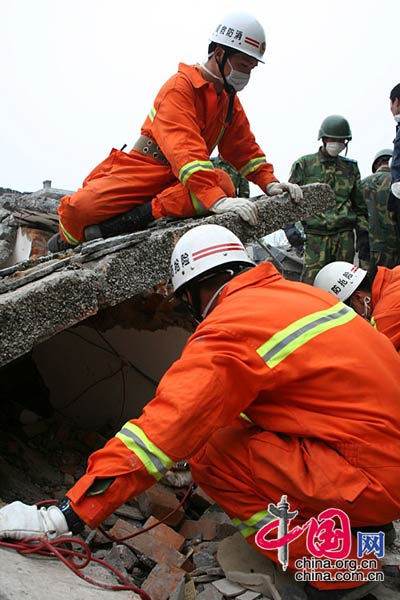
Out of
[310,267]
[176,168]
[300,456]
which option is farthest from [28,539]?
[310,267]

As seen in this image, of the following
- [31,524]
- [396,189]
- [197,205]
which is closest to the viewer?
[31,524]

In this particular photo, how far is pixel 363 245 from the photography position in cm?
635

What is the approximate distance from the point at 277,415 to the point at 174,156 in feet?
7.05

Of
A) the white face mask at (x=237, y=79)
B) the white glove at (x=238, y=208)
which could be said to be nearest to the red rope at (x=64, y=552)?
the white glove at (x=238, y=208)

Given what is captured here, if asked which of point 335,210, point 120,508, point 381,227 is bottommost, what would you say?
point 120,508

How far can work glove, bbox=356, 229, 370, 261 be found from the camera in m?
6.30

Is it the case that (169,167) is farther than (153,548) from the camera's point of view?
Yes

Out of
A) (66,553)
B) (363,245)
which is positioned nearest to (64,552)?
(66,553)

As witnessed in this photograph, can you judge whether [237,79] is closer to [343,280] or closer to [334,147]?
[343,280]

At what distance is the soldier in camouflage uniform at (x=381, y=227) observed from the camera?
595cm

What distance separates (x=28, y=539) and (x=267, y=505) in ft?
2.99

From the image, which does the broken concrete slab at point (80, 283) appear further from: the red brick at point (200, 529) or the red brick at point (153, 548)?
the red brick at point (200, 529)

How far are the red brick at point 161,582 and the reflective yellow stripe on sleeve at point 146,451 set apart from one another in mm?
636

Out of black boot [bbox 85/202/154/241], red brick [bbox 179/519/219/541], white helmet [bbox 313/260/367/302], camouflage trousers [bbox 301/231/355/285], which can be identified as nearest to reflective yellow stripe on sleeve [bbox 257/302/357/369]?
red brick [bbox 179/519/219/541]
